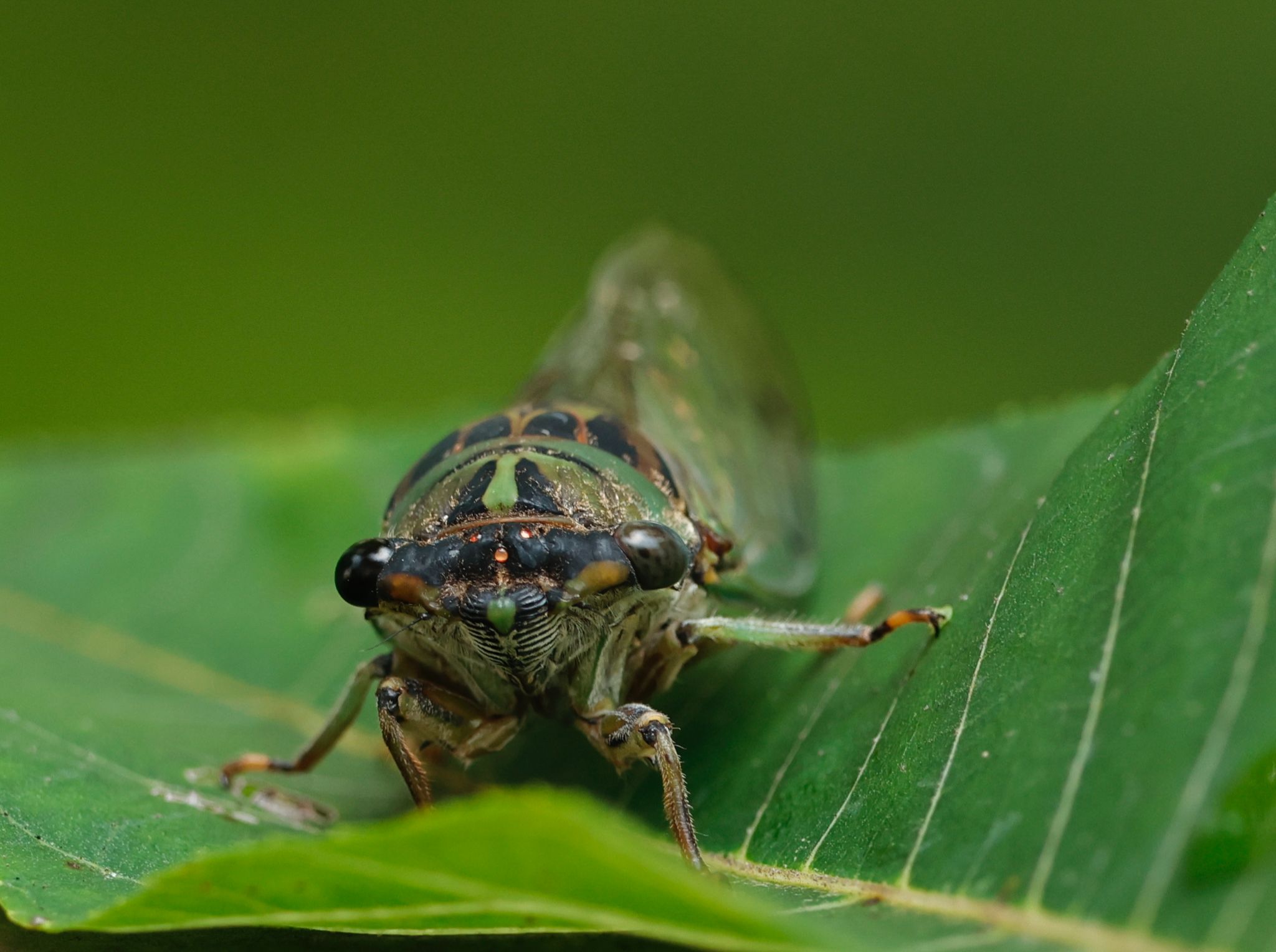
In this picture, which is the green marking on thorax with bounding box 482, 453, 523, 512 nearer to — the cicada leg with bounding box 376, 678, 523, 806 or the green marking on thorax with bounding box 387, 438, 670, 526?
the green marking on thorax with bounding box 387, 438, 670, 526

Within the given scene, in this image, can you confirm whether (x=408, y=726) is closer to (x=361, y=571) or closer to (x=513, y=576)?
(x=361, y=571)

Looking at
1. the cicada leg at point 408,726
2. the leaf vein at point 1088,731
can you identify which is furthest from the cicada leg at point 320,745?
the leaf vein at point 1088,731

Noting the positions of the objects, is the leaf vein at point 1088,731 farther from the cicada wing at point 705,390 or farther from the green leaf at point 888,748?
the cicada wing at point 705,390

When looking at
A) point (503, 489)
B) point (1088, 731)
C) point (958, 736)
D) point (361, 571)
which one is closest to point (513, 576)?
point (503, 489)

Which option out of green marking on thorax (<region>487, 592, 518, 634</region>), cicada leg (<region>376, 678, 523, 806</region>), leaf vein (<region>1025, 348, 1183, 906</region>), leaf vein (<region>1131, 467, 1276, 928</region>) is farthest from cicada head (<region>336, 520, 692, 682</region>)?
leaf vein (<region>1131, 467, 1276, 928</region>)

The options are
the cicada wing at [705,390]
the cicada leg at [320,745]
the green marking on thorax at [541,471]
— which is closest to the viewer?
the green marking on thorax at [541,471]

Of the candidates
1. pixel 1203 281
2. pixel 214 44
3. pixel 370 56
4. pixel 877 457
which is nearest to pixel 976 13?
pixel 1203 281

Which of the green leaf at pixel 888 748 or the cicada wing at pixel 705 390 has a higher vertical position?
the cicada wing at pixel 705 390
